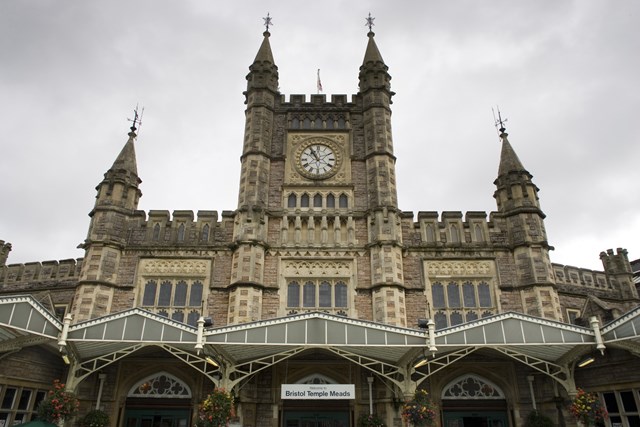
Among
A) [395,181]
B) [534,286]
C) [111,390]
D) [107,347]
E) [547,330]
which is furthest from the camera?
[395,181]

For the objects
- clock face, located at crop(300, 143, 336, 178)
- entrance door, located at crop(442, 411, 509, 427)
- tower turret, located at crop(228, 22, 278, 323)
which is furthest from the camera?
clock face, located at crop(300, 143, 336, 178)

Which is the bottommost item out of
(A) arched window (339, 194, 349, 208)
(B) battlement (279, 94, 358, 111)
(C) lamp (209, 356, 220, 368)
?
(C) lamp (209, 356, 220, 368)

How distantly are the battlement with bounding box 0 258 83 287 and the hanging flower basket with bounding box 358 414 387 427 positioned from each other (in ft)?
48.4

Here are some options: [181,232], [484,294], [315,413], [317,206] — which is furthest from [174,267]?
[484,294]

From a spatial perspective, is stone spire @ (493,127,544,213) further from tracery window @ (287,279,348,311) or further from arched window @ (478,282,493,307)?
tracery window @ (287,279,348,311)

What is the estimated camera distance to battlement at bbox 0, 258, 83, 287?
22.7 m

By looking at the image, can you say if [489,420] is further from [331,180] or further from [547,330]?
[331,180]

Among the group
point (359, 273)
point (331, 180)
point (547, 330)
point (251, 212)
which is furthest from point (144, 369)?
point (547, 330)

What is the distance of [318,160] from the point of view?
82.3 feet

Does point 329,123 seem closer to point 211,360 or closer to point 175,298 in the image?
point 175,298

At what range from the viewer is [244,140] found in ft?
83.0

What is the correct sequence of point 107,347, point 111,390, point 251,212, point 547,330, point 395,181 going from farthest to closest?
point 395,181
point 251,212
point 111,390
point 107,347
point 547,330

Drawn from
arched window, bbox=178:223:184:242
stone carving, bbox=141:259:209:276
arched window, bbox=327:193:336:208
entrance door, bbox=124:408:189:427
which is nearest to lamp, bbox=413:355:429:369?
arched window, bbox=327:193:336:208

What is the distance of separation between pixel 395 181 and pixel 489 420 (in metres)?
11.5
